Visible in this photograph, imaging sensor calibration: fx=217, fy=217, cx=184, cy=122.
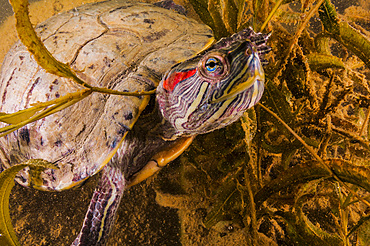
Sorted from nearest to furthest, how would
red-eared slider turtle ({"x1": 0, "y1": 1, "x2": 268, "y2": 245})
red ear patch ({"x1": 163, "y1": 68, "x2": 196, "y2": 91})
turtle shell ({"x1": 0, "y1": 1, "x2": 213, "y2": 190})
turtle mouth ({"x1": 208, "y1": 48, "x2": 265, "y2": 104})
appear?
turtle mouth ({"x1": 208, "y1": 48, "x2": 265, "y2": 104}) → red ear patch ({"x1": 163, "y1": 68, "x2": 196, "y2": 91}) → red-eared slider turtle ({"x1": 0, "y1": 1, "x2": 268, "y2": 245}) → turtle shell ({"x1": 0, "y1": 1, "x2": 213, "y2": 190})

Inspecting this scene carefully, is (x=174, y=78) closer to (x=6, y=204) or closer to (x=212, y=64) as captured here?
(x=212, y=64)

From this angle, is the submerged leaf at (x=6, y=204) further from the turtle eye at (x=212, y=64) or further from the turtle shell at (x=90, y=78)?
the turtle eye at (x=212, y=64)

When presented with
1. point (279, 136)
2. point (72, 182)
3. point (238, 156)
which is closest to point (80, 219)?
point (72, 182)

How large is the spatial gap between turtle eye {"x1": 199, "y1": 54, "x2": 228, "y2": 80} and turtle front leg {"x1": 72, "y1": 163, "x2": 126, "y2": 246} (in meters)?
1.05

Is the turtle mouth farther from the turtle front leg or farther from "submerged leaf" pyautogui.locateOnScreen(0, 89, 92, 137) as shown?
the turtle front leg

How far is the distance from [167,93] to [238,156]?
0.89 m

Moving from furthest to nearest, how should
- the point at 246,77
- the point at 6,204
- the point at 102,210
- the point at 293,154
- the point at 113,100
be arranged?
the point at 293,154
the point at 102,210
the point at 113,100
the point at 6,204
the point at 246,77

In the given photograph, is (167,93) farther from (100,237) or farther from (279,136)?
(279,136)

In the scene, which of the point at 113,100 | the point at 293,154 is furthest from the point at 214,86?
the point at 293,154

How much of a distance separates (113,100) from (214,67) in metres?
0.74

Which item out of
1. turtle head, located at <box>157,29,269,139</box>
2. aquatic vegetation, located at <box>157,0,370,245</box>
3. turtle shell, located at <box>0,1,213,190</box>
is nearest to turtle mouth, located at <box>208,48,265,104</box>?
turtle head, located at <box>157,29,269,139</box>

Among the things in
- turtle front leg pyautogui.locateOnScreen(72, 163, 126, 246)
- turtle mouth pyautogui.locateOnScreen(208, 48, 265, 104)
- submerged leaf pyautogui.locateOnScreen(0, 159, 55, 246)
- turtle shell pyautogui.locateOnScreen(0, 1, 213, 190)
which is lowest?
turtle front leg pyautogui.locateOnScreen(72, 163, 126, 246)

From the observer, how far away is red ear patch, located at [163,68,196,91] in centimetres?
115

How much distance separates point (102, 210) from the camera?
1605mm
